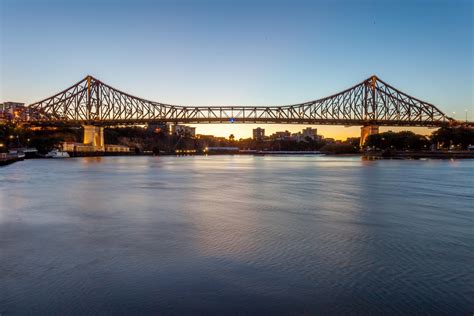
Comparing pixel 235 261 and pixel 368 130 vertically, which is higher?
pixel 368 130

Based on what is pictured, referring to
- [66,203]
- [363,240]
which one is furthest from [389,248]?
[66,203]

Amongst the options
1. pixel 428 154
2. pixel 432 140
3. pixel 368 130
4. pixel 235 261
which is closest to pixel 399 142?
pixel 432 140

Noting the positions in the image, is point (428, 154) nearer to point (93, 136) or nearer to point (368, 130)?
point (368, 130)

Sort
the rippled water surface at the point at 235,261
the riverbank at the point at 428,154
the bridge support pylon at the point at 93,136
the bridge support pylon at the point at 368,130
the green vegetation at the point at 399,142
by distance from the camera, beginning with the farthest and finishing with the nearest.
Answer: the green vegetation at the point at 399,142, the bridge support pylon at the point at 368,130, the bridge support pylon at the point at 93,136, the riverbank at the point at 428,154, the rippled water surface at the point at 235,261

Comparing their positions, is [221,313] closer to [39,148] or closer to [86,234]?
[86,234]

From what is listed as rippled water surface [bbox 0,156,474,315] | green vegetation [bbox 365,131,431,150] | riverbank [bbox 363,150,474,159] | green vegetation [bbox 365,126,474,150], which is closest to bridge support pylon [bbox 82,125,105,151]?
green vegetation [bbox 365,126,474,150]

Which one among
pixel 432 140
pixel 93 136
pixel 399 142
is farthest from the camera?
pixel 432 140

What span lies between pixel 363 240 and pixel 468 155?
351 feet

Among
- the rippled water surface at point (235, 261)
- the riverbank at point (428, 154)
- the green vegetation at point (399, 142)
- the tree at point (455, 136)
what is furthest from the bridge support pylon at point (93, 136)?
the rippled water surface at point (235, 261)

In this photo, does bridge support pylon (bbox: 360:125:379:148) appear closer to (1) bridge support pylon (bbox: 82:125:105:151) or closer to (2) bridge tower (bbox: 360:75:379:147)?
(2) bridge tower (bbox: 360:75:379:147)

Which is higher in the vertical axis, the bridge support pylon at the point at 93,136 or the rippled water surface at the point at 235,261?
the bridge support pylon at the point at 93,136

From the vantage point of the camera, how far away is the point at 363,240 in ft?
36.9

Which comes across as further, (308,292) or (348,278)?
(348,278)

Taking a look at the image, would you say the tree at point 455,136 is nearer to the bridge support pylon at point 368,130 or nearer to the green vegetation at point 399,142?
the green vegetation at point 399,142
